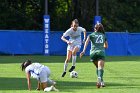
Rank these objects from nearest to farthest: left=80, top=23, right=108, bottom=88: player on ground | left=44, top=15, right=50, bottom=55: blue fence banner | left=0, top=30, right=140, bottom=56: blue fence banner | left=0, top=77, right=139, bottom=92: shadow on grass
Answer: left=0, top=77, right=139, bottom=92: shadow on grass, left=80, top=23, right=108, bottom=88: player on ground, left=0, top=30, right=140, bottom=56: blue fence banner, left=44, top=15, right=50, bottom=55: blue fence banner

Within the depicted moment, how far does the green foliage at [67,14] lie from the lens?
49.6m

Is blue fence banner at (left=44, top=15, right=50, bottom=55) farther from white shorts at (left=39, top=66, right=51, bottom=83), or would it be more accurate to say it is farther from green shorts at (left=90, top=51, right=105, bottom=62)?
white shorts at (left=39, top=66, right=51, bottom=83)

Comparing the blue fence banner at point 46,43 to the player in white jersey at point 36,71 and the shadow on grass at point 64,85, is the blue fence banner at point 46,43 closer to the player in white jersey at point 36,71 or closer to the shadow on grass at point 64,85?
the shadow on grass at point 64,85

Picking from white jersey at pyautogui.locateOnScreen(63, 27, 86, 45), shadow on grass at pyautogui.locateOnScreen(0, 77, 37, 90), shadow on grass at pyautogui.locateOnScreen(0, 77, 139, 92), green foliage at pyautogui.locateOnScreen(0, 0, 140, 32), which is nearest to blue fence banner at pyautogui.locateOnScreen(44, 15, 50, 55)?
green foliage at pyautogui.locateOnScreen(0, 0, 140, 32)

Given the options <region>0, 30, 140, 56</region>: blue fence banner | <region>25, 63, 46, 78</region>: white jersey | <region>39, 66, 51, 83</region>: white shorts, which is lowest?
<region>0, 30, 140, 56</region>: blue fence banner

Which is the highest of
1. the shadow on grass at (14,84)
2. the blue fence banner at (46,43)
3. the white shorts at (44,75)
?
the white shorts at (44,75)

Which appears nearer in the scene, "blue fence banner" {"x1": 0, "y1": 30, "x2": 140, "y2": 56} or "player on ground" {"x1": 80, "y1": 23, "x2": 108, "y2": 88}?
"player on ground" {"x1": 80, "y1": 23, "x2": 108, "y2": 88}

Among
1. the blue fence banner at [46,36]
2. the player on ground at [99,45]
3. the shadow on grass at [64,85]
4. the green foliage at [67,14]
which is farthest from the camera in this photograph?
Answer: the green foliage at [67,14]

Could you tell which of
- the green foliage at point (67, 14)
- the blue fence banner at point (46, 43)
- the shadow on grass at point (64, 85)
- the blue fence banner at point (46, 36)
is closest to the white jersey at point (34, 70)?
the shadow on grass at point (64, 85)

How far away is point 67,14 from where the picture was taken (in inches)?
2101

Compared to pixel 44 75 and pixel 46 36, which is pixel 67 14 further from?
pixel 44 75

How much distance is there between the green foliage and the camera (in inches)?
1951

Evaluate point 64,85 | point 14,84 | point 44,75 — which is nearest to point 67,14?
point 14,84

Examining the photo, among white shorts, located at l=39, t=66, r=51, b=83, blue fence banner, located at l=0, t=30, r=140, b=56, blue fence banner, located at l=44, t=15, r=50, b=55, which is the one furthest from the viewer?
blue fence banner, located at l=44, t=15, r=50, b=55
